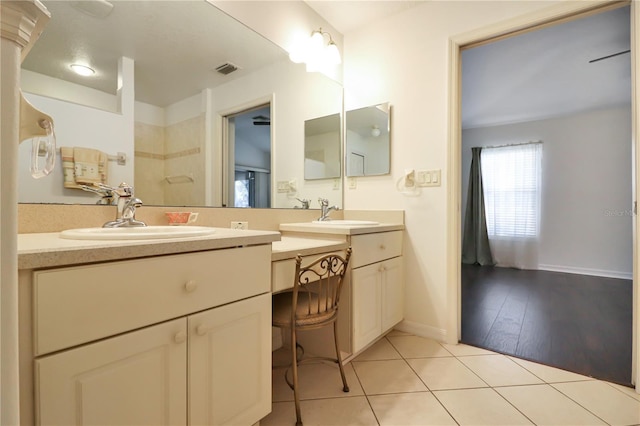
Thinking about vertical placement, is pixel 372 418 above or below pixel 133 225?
below

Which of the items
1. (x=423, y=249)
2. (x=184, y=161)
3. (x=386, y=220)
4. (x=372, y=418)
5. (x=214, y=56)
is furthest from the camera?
(x=386, y=220)

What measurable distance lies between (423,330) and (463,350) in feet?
0.90

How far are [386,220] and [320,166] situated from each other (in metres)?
0.67

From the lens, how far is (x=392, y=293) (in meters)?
1.96

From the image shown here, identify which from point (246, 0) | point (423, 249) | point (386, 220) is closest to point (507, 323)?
point (423, 249)

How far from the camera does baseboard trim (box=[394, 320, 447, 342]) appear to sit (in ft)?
6.49

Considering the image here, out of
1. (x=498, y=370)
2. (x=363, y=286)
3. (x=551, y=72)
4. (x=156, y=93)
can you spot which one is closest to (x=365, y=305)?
(x=363, y=286)

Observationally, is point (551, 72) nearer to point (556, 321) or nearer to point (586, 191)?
point (586, 191)

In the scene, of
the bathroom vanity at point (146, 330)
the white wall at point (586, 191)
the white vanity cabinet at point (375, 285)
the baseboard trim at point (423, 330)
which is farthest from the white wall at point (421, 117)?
the white wall at point (586, 191)

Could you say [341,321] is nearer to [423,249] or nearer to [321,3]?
[423,249]

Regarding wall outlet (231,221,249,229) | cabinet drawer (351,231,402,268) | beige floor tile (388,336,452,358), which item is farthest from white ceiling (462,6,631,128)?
wall outlet (231,221,249,229)

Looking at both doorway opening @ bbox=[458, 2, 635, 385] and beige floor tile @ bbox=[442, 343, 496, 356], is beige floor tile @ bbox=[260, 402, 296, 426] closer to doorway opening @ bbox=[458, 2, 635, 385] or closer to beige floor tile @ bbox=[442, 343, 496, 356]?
beige floor tile @ bbox=[442, 343, 496, 356]

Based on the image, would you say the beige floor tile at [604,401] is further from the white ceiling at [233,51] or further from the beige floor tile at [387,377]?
the white ceiling at [233,51]

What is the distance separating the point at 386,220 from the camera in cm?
219
